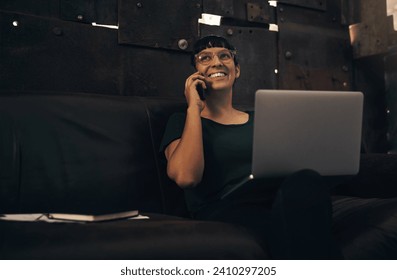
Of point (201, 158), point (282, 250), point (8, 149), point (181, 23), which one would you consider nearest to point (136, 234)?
point (282, 250)

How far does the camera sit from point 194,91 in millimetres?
1782

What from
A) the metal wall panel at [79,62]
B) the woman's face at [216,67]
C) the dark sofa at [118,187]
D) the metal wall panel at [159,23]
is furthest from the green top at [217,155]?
the metal wall panel at [159,23]

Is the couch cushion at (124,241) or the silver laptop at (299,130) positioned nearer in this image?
the couch cushion at (124,241)

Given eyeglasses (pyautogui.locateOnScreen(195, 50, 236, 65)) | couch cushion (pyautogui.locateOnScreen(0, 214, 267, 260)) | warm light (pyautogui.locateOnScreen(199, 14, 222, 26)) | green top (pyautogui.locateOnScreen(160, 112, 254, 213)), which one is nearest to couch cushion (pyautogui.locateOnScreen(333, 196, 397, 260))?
couch cushion (pyautogui.locateOnScreen(0, 214, 267, 260))

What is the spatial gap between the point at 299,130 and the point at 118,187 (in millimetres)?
814

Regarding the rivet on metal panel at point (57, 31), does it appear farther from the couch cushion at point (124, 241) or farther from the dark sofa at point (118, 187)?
the couch cushion at point (124, 241)

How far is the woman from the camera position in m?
1.10

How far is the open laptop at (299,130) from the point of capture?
1.21 meters

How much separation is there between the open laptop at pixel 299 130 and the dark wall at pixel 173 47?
54.7 inches

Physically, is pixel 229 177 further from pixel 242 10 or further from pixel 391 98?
pixel 391 98

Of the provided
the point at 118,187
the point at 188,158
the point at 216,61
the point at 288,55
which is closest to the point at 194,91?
the point at 216,61

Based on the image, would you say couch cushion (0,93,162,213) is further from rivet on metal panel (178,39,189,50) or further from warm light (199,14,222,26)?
warm light (199,14,222,26)

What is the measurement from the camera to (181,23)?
260 centimetres

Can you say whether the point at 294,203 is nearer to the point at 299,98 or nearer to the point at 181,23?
the point at 299,98
